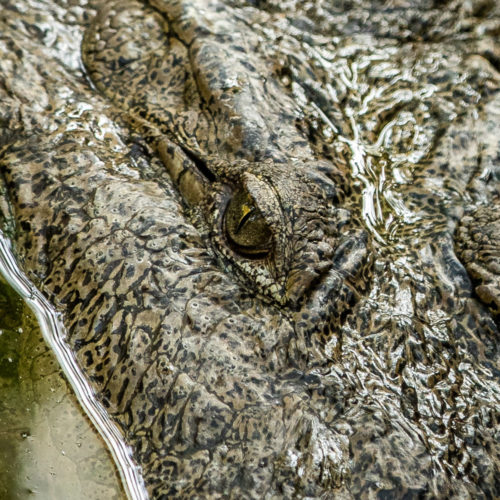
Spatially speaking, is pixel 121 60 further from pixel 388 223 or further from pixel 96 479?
pixel 96 479

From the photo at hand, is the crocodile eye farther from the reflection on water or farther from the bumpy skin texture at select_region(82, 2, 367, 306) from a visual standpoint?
the reflection on water

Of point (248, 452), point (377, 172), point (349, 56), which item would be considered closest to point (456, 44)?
point (349, 56)

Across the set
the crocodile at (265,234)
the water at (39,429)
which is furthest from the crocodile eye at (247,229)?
the water at (39,429)

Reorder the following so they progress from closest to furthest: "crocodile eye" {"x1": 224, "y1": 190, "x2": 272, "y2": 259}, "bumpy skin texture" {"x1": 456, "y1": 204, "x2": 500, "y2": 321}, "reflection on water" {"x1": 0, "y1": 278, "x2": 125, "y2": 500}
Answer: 1. "reflection on water" {"x1": 0, "y1": 278, "x2": 125, "y2": 500}
2. "crocodile eye" {"x1": 224, "y1": 190, "x2": 272, "y2": 259}
3. "bumpy skin texture" {"x1": 456, "y1": 204, "x2": 500, "y2": 321}

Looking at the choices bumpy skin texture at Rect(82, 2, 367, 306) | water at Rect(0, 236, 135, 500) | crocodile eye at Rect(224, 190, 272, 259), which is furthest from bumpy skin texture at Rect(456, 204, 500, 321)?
water at Rect(0, 236, 135, 500)

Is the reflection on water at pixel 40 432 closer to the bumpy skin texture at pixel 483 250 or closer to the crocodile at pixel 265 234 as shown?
the crocodile at pixel 265 234

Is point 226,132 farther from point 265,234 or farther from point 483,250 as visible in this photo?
point 483,250
